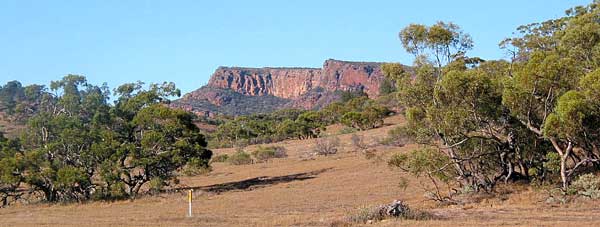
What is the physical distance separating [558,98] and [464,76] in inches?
135

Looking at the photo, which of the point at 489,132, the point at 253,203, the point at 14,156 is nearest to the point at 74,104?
the point at 14,156

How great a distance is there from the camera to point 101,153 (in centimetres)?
4072

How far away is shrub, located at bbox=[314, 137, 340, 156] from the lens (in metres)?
67.8

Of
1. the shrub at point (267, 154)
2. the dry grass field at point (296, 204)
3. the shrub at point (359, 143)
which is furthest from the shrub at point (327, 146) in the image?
the shrub at point (267, 154)

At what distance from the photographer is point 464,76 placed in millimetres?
25422

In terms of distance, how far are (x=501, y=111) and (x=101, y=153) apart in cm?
2446

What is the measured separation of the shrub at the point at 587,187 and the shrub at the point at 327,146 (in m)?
43.2

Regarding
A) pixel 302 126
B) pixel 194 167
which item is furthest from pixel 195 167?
pixel 302 126

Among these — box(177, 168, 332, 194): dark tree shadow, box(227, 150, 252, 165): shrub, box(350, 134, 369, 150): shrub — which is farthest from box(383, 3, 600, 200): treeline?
box(227, 150, 252, 165): shrub

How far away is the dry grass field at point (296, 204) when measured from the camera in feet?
68.5

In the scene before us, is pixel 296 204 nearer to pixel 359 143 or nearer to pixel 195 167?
pixel 195 167

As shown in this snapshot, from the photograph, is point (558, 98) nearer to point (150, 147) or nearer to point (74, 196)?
point (150, 147)

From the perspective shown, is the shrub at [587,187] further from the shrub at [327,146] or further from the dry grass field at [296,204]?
the shrub at [327,146]

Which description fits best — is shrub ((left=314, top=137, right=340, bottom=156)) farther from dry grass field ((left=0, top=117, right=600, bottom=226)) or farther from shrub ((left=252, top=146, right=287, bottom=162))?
shrub ((left=252, top=146, right=287, bottom=162))
